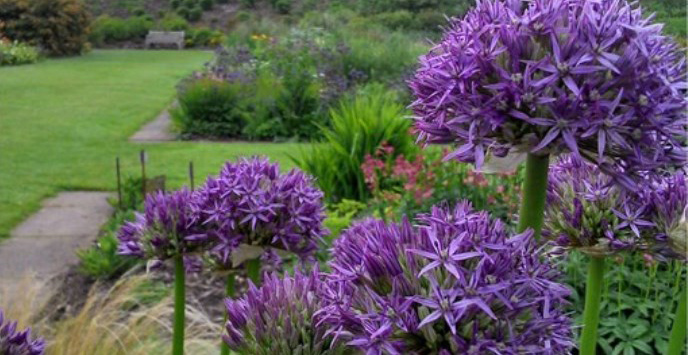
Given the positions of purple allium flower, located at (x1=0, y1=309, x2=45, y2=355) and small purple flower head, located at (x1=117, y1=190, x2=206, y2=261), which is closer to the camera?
purple allium flower, located at (x1=0, y1=309, x2=45, y2=355)

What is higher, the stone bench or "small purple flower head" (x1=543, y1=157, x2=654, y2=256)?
"small purple flower head" (x1=543, y1=157, x2=654, y2=256)

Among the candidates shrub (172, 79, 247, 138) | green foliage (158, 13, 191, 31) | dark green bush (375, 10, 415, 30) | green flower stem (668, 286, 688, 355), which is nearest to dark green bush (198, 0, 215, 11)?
green foliage (158, 13, 191, 31)

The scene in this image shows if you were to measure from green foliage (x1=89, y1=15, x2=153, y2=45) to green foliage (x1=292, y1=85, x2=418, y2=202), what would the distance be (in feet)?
76.9

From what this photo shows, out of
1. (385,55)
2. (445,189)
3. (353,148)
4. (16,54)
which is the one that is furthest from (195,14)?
(445,189)

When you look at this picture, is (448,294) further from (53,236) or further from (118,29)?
(118,29)

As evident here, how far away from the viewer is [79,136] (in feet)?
40.8

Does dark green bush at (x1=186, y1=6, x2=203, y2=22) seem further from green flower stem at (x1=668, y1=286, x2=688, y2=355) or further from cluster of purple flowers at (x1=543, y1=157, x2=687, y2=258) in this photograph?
green flower stem at (x1=668, y1=286, x2=688, y2=355)

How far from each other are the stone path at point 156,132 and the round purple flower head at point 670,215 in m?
11.3

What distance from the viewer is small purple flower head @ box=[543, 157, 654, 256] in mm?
1262

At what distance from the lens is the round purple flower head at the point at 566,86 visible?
1.05 m

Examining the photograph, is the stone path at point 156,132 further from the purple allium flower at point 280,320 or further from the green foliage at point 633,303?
the purple allium flower at point 280,320

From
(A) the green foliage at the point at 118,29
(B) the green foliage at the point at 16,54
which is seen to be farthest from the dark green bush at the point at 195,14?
(B) the green foliage at the point at 16,54

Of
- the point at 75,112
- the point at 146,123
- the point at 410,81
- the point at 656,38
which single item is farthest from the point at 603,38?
the point at 75,112

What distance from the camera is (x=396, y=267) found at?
98cm
